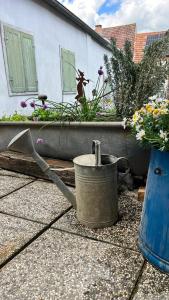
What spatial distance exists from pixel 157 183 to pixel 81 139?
134cm

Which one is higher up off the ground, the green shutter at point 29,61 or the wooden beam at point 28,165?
the green shutter at point 29,61

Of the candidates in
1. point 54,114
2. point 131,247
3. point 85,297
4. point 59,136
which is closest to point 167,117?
point 131,247

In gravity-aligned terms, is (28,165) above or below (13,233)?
above

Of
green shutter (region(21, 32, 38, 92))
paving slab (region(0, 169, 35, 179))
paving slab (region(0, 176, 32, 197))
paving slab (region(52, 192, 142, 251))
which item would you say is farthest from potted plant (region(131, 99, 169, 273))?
green shutter (region(21, 32, 38, 92))

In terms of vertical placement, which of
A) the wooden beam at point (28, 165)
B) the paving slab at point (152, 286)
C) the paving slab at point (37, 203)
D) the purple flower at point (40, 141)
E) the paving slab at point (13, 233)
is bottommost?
the paving slab at point (152, 286)

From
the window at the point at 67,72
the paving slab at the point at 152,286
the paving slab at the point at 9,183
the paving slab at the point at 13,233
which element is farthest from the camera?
the window at the point at 67,72

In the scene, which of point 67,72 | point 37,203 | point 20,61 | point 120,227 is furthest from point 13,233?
point 67,72

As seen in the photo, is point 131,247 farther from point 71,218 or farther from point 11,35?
point 11,35

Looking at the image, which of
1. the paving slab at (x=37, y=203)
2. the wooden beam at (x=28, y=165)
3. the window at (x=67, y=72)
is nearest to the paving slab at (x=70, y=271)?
the paving slab at (x=37, y=203)

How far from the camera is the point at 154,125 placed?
127cm

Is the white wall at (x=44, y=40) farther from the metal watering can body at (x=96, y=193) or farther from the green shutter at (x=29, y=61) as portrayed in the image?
the metal watering can body at (x=96, y=193)

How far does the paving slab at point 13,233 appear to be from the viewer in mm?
1500

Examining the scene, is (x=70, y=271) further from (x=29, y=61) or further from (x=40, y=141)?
(x=29, y=61)

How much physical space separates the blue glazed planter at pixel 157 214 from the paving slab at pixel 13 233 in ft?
2.57
